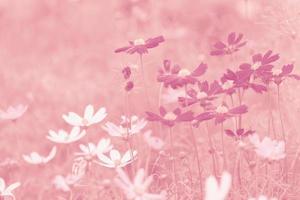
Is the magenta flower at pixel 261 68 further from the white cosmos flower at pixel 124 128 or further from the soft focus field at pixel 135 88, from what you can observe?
the white cosmos flower at pixel 124 128

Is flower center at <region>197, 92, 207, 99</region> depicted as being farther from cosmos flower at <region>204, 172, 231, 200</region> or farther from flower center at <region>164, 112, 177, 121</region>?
cosmos flower at <region>204, 172, 231, 200</region>

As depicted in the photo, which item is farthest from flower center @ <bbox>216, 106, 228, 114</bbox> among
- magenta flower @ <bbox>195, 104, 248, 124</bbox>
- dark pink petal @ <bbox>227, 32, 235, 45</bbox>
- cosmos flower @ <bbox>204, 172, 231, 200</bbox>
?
cosmos flower @ <bbox>204, 172, 231, 200</bbox>

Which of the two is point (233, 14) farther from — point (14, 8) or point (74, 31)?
point (14, 8)

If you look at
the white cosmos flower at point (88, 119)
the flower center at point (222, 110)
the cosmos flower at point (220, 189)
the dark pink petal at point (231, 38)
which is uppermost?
the dark pink petal at point (231, 38)

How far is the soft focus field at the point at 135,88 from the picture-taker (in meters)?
1.51

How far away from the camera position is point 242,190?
4.66 feet

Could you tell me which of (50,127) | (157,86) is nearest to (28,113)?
(50,127)

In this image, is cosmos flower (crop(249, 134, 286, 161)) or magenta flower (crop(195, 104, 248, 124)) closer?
cosmos flower (crop(249, 134, 286, 161))

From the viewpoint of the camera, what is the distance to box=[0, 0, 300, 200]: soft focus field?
1.51 metres

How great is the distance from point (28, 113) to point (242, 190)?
1.41 metres


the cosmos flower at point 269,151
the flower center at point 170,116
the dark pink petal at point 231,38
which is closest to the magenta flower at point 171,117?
the flower center at point 170,116

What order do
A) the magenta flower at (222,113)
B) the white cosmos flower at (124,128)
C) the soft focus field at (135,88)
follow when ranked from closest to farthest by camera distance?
the magenta flower at (222,113) < the white cosmos flower at (124,128) < the soft focus field at (135,88)

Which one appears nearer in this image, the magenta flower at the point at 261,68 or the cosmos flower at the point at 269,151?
the cosmos flower at the point at 269,151

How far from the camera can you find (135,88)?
142 cm
